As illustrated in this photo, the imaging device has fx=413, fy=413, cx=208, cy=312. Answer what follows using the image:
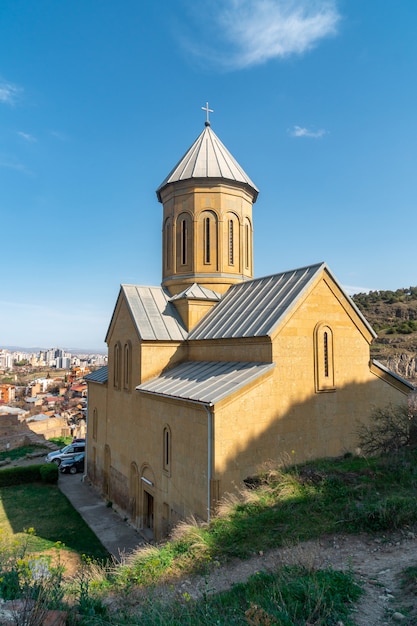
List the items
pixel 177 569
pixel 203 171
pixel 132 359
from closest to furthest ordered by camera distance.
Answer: pixel 177 569, pixel 132 359, pixel 203 171

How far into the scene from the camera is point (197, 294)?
13.4 metres

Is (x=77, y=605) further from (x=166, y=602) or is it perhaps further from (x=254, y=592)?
(x=254, y=592)

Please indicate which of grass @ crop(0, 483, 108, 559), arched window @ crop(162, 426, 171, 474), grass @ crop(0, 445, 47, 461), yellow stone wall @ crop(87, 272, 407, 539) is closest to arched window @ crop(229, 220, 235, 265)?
yellow stone wall @ crop(87, 272, 407, 539)

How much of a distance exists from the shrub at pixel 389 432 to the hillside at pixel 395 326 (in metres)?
16.2

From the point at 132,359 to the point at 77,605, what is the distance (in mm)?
8903

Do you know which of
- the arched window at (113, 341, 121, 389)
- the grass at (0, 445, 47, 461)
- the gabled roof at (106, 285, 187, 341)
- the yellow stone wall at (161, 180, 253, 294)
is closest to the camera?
the gabled roof at (106, 285, 187, 341)

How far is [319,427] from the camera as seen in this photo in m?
10.3

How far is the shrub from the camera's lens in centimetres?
969

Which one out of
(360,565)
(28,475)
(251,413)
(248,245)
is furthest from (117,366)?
(360,565)

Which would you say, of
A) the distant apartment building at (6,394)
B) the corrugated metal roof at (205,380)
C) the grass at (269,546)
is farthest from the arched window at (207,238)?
the distant apartment building at (6,394)

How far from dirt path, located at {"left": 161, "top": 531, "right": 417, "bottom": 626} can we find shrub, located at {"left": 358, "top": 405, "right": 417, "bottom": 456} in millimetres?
4106

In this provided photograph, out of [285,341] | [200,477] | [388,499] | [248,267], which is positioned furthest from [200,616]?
[248,267]

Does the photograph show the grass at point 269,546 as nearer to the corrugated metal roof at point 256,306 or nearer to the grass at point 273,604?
the grass at point 273,604

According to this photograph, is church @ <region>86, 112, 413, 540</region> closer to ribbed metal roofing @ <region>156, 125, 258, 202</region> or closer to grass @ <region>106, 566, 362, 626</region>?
ribbed metal roofing @ <region>156, 125, 258, 202</region>
